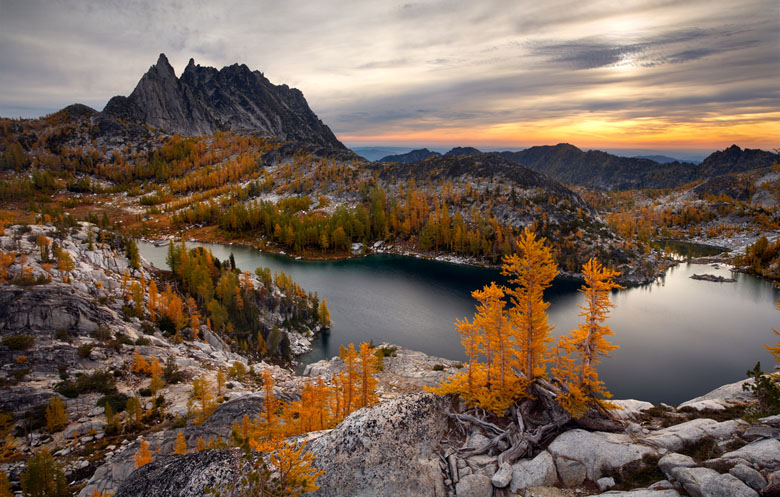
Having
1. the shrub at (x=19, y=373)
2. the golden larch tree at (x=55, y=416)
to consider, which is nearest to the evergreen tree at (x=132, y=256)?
the shrub at (x=19, y=373)

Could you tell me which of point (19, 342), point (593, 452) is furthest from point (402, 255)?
point (593, 452)

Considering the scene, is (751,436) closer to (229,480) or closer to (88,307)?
(229,480)

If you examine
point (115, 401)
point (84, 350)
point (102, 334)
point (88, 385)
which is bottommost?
point (115, 401)

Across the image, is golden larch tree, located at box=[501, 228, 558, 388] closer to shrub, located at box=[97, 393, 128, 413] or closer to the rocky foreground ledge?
the rocky foreground ledge

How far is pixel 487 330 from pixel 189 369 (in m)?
36.0

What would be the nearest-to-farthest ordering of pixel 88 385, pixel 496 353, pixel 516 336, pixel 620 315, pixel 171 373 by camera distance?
pixel 516 336
pixel 496 353
pixel 88 385
pixel 171 373
pixel 620 315

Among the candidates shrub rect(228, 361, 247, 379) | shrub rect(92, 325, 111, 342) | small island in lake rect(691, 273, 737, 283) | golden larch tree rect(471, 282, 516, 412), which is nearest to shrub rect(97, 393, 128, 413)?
shrub rect(92, 325, 111, 342)

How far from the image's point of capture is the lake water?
2206 inches

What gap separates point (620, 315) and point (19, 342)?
104209 mm

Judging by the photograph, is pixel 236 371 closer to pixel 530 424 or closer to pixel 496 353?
pixel 496 353

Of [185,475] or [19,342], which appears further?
[19,342]

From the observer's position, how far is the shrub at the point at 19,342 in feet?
106

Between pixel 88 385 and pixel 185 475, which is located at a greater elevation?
pixel 185 475

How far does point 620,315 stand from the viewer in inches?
3209
